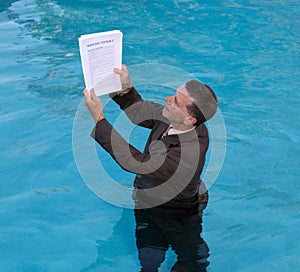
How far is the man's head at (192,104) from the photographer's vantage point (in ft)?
8.97

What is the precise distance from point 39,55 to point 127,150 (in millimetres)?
4316

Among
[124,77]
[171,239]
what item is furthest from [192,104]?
[171,239]

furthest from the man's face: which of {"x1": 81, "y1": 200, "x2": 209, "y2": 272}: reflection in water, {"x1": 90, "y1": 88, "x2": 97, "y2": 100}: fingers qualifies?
{"x1": 81, "y1": 200, "x2": 209, "y2": 272}: reflection in water

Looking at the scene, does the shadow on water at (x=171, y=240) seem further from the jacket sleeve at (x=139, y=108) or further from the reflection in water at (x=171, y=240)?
the jacket sleeve at (x=139, y=108)

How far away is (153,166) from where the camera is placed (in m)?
2.71

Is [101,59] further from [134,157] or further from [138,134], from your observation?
[138,134]

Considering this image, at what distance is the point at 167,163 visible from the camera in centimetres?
273

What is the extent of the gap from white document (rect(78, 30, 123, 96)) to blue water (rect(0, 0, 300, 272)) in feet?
4.40

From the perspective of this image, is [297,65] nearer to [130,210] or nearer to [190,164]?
[130,210]

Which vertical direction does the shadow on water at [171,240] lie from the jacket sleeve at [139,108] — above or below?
below

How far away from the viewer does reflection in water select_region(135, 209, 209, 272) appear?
3074 millimetres

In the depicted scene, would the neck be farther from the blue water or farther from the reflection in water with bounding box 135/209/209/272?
the blue water

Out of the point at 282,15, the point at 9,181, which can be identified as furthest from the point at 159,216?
the point at 282,15

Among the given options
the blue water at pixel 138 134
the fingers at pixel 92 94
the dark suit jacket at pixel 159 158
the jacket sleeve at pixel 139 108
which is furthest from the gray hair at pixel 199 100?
the blue water at pixel 138 134
